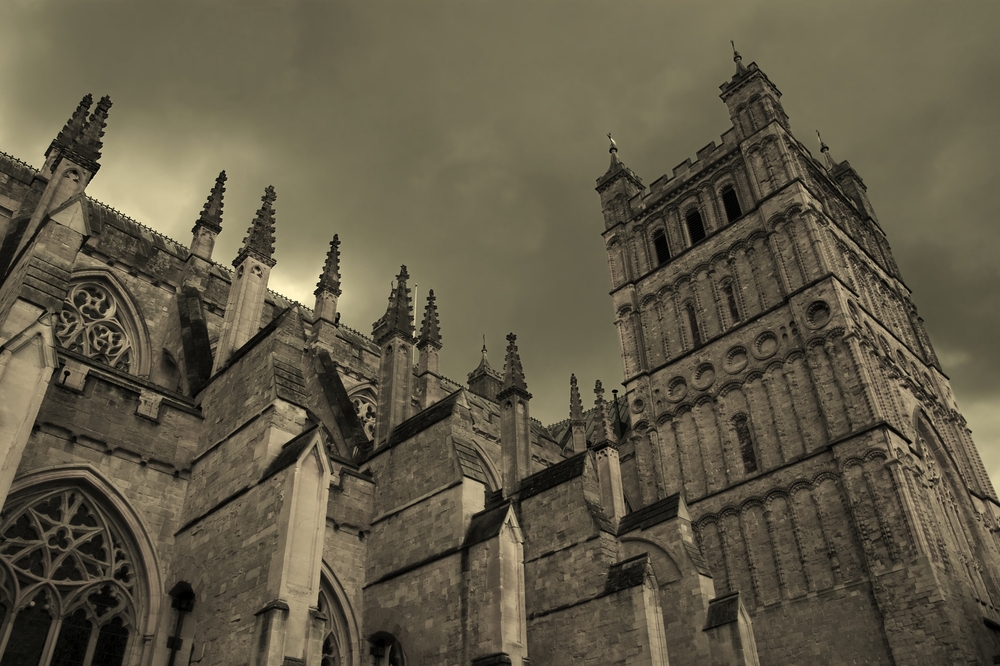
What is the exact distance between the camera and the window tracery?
51.9ft

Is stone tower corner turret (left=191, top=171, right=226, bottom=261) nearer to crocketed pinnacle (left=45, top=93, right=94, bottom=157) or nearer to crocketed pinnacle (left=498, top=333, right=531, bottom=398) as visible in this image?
A: crocketed pinnacle (left=45, top=93, right=94, bottom=157)

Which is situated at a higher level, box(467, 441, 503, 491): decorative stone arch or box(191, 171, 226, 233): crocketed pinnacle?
box(191, 171, 226, 233): crocketed pinnacle

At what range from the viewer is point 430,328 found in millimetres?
21391

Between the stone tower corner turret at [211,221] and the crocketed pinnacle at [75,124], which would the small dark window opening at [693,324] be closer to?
the stone tower corner turret at [211,221]

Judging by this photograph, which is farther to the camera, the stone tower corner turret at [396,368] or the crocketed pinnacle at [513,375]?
the crocketed pinnacle at [513,375]

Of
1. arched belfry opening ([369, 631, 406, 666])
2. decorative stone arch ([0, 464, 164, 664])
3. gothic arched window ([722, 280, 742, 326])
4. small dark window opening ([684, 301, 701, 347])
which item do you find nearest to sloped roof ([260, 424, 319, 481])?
decorative stone arch ([0, 464, 164, 664])

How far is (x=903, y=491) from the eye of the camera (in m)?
19.0

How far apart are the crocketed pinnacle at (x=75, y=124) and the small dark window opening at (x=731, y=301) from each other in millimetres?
21145

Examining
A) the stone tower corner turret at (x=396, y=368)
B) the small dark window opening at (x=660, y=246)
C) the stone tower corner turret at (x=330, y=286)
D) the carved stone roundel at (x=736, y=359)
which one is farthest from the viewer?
the small dark window opening at (x=660, y=246)

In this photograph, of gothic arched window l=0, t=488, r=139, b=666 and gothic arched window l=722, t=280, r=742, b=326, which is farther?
gothic arched window l=722, t=280, r=742, b=326

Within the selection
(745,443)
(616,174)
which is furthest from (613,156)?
(745,443)

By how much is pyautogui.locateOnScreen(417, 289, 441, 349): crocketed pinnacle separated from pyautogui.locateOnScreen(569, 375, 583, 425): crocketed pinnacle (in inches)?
233

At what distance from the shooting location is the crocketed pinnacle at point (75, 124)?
17938 mm

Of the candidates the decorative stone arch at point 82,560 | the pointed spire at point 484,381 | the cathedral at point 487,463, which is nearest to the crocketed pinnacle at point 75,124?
the cathedral at point 487,463
